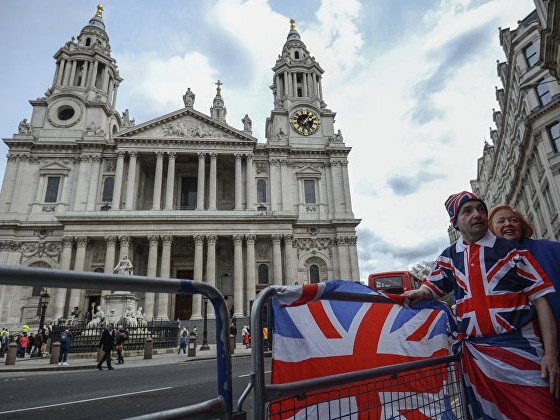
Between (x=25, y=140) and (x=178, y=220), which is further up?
(x=25, y=140)

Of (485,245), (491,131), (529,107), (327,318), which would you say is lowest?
(327,318)

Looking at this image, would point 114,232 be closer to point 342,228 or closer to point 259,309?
point 342,228

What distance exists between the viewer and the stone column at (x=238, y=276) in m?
32.2

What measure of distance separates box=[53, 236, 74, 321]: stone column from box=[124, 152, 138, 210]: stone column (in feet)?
18.9

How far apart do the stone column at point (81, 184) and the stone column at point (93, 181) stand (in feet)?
2.12

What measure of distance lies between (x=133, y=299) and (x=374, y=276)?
587 inches

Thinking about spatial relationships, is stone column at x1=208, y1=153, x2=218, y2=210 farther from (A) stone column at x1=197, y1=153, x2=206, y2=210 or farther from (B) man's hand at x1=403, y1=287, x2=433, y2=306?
(B) man's hand at x1=403, y1=287, x2=433, y2=306

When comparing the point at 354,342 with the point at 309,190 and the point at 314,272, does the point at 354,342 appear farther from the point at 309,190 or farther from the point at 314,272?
the point at 309,190

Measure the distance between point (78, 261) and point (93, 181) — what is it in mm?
8889

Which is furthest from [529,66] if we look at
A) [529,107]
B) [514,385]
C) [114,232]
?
[114,232]

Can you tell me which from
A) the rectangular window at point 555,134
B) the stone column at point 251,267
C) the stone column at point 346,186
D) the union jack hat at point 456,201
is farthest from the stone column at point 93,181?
the rectangular window at point 555,134

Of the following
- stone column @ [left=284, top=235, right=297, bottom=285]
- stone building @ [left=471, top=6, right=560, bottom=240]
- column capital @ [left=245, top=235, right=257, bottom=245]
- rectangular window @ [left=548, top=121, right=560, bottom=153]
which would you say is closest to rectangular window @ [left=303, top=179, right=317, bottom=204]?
stone column @ [left=284, top=235, right=297, bottom=285]

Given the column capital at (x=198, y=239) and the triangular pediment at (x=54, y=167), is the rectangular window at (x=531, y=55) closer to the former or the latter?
the column capital at (x=198, y=239)

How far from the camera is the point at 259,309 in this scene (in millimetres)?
1855
